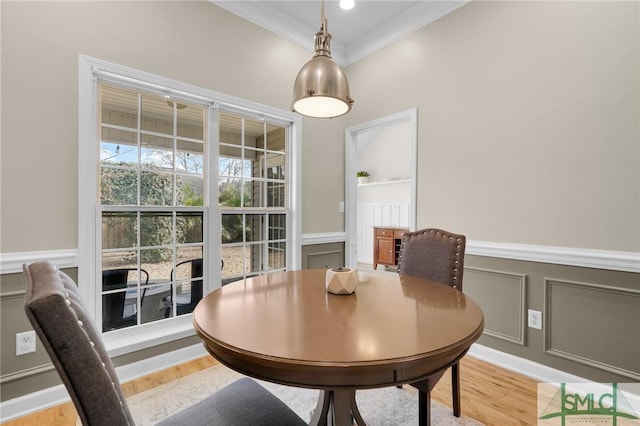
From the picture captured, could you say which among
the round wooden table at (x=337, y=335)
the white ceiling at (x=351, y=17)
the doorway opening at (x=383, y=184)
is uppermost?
the white ceiling at (x=351, y=17)

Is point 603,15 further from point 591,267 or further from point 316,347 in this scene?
point 316,347

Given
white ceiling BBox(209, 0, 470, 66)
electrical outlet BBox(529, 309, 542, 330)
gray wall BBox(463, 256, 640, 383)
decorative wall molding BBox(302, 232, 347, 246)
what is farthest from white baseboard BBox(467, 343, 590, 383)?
white ceiling BBox(209, 0, 470, 66)

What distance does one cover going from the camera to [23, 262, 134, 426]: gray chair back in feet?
1.75

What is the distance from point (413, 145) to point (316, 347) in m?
2.53

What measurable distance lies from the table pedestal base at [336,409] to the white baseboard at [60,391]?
4.83 ft

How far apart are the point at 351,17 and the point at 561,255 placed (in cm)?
273

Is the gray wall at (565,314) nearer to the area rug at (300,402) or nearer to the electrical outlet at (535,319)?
the electrical outlet at (535,319)

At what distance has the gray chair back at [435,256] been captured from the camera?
1.79m

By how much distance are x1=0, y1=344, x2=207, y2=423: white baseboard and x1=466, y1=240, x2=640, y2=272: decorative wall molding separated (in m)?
2.51

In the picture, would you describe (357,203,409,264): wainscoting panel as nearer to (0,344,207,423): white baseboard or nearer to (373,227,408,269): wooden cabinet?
(373,227,408,269): wooden cabinet

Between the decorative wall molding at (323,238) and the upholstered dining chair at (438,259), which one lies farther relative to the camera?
the decorative wall molding at (323,238)

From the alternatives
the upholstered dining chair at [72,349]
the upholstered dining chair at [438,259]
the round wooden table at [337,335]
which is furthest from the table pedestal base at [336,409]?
the upholstered dining chair at [438,259]

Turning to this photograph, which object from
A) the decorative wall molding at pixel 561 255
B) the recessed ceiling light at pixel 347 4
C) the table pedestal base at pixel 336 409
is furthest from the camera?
the recessed ceiling light at pixel 347 4

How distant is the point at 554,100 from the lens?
2.11 meters
